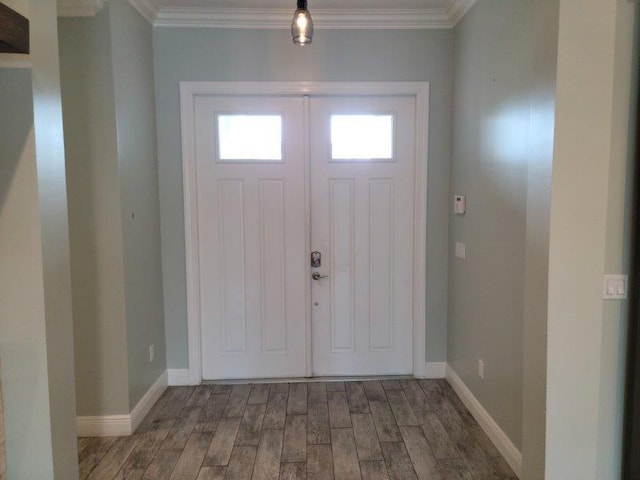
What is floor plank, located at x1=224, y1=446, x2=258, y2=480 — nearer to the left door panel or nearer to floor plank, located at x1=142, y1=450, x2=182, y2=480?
floor plank, located at x1=142, y1=450, x2=182, y2=480

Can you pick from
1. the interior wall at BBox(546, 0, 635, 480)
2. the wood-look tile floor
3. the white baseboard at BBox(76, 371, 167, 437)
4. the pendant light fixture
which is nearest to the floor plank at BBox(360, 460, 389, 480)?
the wood-look tile floor

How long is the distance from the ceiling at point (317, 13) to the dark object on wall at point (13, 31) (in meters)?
1.87

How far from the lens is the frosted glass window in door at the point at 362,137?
325cm

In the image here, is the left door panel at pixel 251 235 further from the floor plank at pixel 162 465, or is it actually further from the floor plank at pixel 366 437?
the floor plank at pixel 162 465

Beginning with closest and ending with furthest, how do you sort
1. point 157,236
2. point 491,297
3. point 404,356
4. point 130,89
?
point 491,297, point 130,89, point 157,236, point 404,356

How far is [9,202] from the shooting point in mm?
1417

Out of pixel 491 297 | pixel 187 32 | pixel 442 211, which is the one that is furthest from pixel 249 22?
pixel 491 297

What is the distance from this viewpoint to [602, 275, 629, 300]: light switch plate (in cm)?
167

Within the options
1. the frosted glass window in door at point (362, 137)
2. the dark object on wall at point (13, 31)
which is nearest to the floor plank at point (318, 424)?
the frosted glass window in door at point (362, 137)

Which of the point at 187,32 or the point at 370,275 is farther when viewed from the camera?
the point at 370,275

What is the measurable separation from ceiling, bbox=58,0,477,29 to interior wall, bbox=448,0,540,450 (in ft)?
0.72

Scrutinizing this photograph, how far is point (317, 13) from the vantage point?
9.94ft

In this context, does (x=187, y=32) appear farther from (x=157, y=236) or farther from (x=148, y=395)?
(x=148, y=395)

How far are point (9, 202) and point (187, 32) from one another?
2196 millimetres
